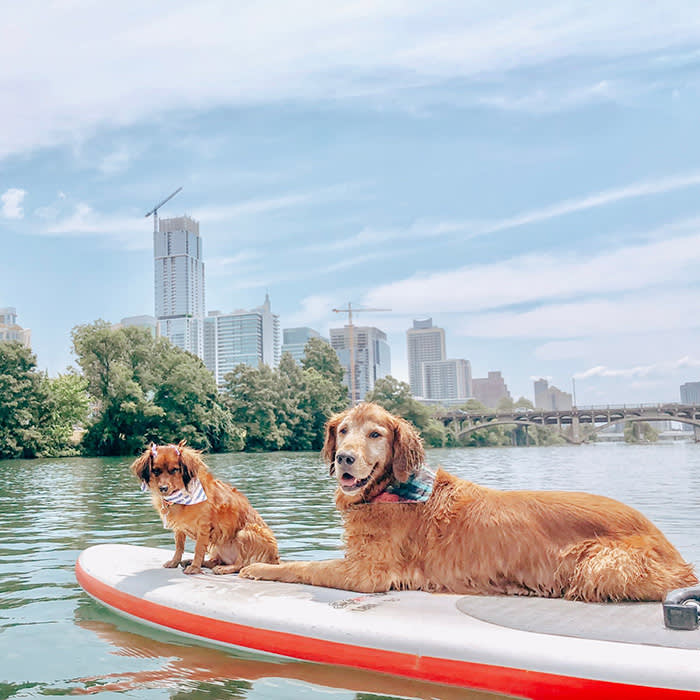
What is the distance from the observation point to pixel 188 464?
5.45m

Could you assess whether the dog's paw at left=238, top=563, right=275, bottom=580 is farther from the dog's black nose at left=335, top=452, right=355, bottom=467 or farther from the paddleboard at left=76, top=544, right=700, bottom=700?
the dog's black nose at left=335, top=452, right=355, bottom=467

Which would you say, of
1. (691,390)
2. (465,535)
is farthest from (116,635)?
(691,390)

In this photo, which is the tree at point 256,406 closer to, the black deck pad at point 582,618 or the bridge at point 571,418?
the bridge at point 571,418

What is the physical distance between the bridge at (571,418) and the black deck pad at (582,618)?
78024 mm

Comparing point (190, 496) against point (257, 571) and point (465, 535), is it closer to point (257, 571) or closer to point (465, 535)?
point (257, 571)

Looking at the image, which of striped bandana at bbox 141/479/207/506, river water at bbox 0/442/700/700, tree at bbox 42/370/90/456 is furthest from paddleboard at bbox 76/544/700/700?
tree at bbox 42/370/90/456

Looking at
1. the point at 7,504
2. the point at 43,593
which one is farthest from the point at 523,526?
the point at 7,504

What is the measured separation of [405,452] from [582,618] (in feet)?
4.61

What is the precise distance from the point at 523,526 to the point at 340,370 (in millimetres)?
83593

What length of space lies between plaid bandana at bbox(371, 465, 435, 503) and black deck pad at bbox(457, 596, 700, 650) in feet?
2.21

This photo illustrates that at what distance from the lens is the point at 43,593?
6.29m

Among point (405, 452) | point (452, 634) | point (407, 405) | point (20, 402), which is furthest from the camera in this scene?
point (407, 405)

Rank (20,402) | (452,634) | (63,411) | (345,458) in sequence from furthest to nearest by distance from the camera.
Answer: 1. (63,411)
2. (20,402)
3. (345,458)
4. (452,634)

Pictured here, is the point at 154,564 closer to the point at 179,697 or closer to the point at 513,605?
the point at 179,697
